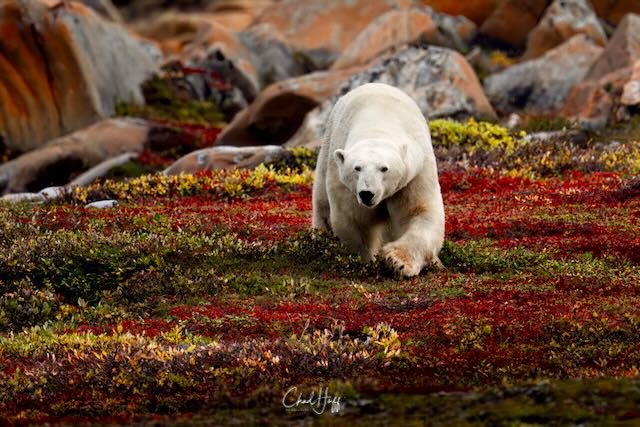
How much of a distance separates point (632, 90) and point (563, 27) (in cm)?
2259

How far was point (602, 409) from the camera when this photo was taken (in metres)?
7.90

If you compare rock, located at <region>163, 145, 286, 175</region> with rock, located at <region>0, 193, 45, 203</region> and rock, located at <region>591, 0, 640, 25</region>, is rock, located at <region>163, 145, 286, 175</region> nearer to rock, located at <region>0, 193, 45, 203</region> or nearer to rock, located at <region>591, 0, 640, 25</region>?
rock, located at <region>0, 193, 45, 203</region>

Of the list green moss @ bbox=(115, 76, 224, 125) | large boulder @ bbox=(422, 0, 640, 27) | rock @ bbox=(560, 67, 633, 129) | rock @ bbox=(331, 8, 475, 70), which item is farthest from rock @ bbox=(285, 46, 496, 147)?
large boulder @ bbox=(422, 0, 640, 27)

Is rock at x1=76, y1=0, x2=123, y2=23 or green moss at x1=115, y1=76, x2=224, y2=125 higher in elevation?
green moss at x1=115, y1=76, x2=224, y2=125

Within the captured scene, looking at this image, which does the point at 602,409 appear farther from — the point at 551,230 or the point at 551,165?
the point at 551,165

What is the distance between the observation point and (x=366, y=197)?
13.7 metres

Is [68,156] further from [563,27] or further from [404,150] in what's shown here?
[563,27]

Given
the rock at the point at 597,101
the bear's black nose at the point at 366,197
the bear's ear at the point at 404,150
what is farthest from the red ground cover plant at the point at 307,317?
the rock at the point at 597,101

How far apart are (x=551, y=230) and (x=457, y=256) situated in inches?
100

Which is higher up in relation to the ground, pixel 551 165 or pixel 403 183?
pixel 403 183

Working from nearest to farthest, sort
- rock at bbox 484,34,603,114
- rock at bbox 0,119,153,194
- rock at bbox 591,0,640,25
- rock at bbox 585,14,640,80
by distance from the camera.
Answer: rock at bbox 0,119,153,194 < rock at bbox 585,14,640,80 < rock at bbox 484,34,603,114 < rock at bbox 591,0,640,25

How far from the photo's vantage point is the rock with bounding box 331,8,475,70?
42.2 m

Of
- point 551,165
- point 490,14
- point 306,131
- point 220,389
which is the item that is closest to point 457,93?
point 306,131

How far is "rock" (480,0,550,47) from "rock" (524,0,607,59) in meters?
7.30
